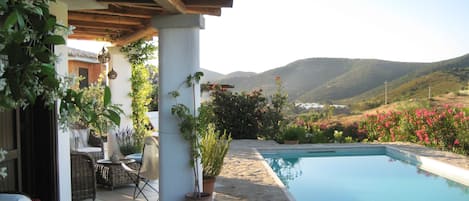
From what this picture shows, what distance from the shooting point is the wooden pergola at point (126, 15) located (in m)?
4.93

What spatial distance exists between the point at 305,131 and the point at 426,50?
11.5 meters

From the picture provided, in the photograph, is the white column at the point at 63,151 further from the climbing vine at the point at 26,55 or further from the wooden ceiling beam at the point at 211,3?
the climbing vine at the point at 26,55

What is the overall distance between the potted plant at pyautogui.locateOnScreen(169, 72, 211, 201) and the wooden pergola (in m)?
0.85

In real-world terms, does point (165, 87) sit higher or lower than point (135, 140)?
higher

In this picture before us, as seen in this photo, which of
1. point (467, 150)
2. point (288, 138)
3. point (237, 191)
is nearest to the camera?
point (237, 191)

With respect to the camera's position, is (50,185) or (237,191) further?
(237,191)

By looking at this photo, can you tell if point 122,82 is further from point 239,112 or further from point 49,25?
point 49,25

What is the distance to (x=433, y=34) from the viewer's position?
20.6 meters

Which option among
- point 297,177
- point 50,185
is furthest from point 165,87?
point 297,177

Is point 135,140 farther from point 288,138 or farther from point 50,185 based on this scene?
point 288,138

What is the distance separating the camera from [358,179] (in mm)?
9102

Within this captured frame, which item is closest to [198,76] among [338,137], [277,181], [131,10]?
[131,10]

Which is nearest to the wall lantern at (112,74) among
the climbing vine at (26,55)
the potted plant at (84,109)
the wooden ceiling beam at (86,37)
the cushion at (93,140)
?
the wooden ceiling beam at (86,37)

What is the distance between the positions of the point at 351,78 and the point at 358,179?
49.8ft
